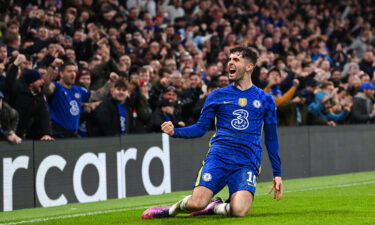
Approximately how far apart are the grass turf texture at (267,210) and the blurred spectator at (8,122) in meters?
1.09

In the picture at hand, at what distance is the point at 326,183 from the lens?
52.6 ft

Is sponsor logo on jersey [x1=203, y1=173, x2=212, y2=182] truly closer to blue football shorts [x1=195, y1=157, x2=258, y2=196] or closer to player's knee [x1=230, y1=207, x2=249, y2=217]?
blue football shorts [x1=195, y1=157, x2=258, y2=196]

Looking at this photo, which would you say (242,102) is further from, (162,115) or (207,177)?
(162,115)

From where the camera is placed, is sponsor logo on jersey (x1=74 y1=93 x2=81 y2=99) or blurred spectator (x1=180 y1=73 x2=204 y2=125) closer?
sponsor logo on jersey (x1=74 y1=93 x2=81 y2=99)

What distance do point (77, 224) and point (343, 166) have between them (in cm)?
1071

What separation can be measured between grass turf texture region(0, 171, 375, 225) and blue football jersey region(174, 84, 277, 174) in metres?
0.75

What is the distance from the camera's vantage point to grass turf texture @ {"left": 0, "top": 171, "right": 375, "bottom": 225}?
914 centimetres

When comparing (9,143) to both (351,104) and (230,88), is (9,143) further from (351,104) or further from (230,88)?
(351,104)

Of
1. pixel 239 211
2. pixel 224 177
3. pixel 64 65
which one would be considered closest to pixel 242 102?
pixel 224 177

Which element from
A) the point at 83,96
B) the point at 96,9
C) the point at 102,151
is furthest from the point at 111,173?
the point at 96,9

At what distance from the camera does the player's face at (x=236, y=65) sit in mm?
9250

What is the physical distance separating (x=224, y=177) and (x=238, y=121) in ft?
2.21

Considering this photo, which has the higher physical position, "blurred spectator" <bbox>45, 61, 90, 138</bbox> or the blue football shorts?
"blurred spectator" <bbox>45, 61, 90, 138</bbox>

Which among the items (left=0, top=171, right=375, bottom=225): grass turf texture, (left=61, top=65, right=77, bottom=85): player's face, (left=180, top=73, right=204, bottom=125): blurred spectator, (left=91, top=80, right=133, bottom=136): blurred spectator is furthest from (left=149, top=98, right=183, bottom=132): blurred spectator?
(left=61, top=65, right=77, bottom=85): player's face
